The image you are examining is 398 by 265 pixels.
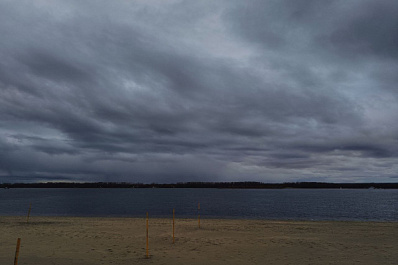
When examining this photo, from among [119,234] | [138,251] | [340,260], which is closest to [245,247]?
[340,260]

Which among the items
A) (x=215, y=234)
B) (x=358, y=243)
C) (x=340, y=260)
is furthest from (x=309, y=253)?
(x=215, y=234)

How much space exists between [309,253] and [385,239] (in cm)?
992

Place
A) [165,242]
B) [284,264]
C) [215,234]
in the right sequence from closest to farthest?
[284,264]
[165,242]
[215,234]

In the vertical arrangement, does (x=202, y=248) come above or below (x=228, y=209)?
above

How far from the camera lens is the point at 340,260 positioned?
16.4 metres

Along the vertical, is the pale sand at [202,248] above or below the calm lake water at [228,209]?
above

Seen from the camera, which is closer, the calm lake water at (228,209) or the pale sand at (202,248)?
the pale sand at (202,248)

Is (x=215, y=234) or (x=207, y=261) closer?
(x=207, y=261)

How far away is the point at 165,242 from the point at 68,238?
8.03m

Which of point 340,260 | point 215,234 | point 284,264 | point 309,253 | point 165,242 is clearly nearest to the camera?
point 284,264

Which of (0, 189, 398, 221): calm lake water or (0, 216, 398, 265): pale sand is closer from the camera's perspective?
(0, 216, 398, 265): pale sand

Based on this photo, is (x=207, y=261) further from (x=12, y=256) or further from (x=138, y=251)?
(x=12, y=256)

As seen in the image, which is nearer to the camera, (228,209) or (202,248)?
(202,248)

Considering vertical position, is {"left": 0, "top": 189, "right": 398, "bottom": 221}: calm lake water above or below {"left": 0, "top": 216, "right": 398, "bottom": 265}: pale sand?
below
